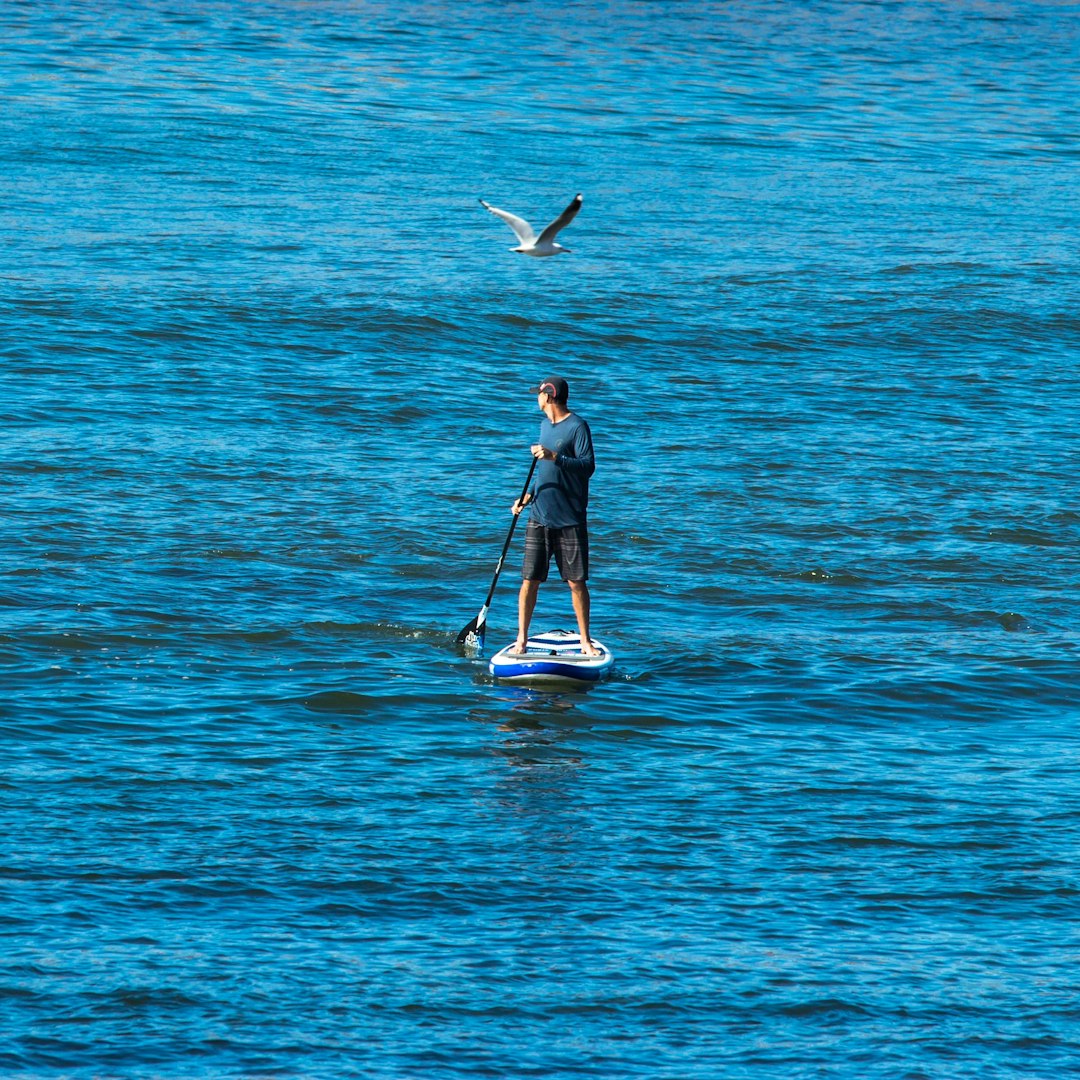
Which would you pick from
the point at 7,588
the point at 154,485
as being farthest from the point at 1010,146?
the point at 7,588

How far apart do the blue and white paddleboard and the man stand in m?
0.10

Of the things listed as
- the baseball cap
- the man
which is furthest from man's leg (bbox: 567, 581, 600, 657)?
the baseball cap

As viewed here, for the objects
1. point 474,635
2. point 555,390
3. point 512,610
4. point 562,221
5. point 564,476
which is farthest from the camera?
point 512,610

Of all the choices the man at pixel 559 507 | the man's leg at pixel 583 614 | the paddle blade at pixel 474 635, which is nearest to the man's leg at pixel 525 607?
the man at pixel 559 507

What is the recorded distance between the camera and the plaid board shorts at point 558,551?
586 inches

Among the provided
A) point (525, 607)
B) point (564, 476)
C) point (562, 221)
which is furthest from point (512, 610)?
point (562, 221)

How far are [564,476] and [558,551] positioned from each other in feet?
2.18

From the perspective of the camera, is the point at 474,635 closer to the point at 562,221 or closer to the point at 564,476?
the point at 564,476

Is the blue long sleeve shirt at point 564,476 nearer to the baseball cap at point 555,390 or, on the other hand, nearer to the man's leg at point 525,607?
the baseball cap at point 555,390

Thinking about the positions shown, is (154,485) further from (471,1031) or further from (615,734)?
(471,1031)

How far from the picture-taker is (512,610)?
1686cm

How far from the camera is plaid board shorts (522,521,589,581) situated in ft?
48.8

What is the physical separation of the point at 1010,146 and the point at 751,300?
17.5 m

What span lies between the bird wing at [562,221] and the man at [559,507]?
1.18 metres
